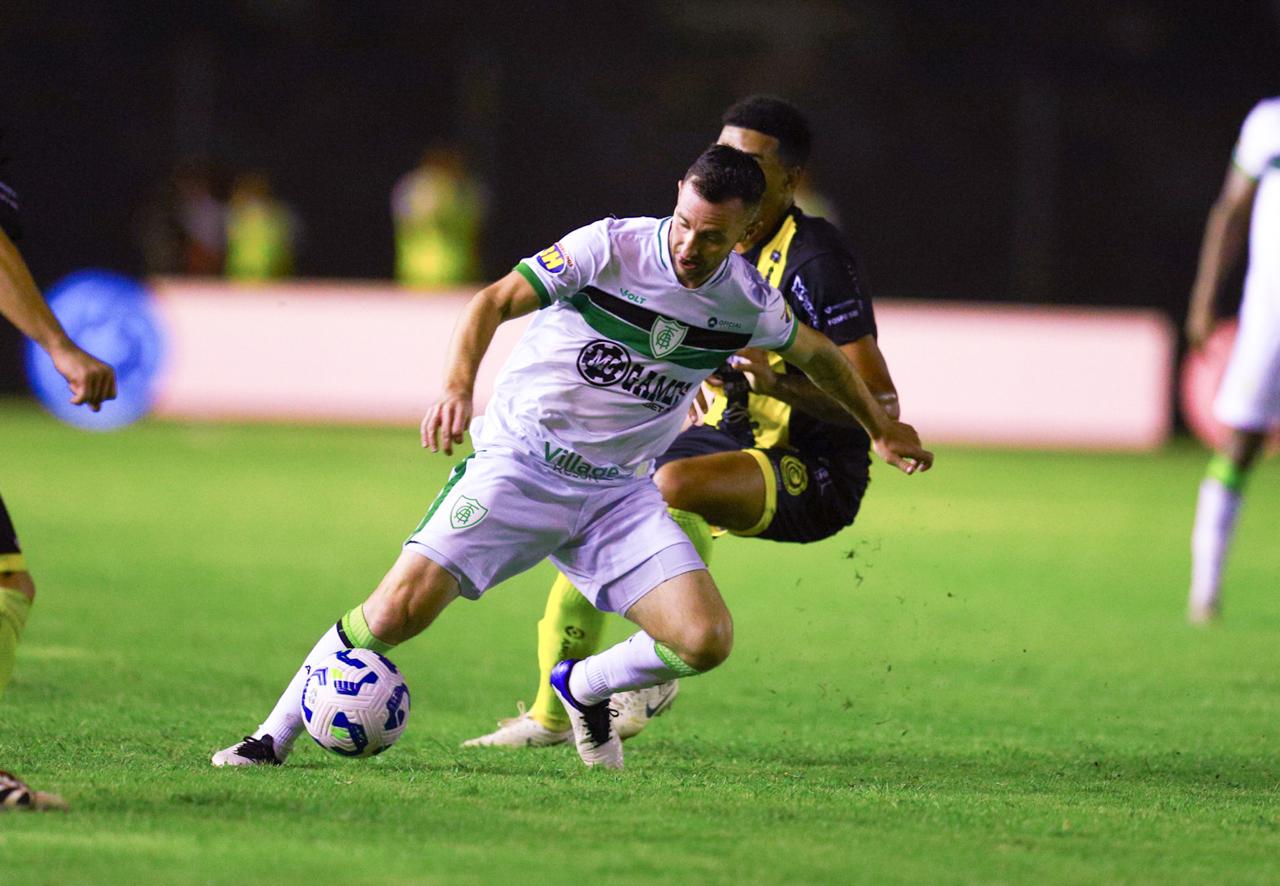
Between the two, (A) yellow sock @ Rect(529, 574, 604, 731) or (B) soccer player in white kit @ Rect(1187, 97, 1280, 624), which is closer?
(A) yellow sock @ Rect(529, 574, 604, 731)

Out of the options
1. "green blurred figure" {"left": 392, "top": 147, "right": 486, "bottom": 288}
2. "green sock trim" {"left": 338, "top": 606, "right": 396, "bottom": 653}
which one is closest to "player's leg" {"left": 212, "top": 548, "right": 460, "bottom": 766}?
"green sock trim" {"left": 338, "top": 606, "right": 396, "bottom": 653}

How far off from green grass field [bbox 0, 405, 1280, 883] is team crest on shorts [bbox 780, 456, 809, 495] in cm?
76

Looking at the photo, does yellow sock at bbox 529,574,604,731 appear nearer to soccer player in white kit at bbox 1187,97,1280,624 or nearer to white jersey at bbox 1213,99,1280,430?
soccer player in white kit at bbox 1187,97,1280,624

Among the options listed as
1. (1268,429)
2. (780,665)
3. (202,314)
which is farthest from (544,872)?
(202,314)

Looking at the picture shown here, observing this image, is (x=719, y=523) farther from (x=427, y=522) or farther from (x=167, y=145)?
(x=167, y=145)

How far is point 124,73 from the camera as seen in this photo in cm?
1975

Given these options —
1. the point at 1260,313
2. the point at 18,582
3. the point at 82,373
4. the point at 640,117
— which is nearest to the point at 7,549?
the point at 18,582

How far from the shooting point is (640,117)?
63.2ft

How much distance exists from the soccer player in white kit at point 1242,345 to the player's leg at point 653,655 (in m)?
4.16

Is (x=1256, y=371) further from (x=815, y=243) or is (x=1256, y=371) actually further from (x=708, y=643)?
(x=708, y=643)

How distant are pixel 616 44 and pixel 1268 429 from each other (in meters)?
12.2

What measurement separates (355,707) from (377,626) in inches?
9.8

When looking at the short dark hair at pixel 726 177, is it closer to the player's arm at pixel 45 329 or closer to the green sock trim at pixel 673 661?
the green sock trim at pixel 673 661

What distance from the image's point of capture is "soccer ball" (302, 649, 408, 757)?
498 cm
